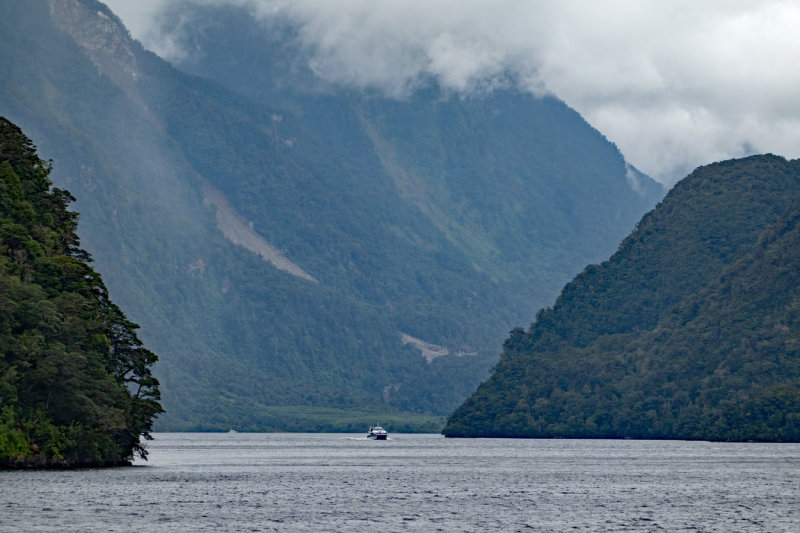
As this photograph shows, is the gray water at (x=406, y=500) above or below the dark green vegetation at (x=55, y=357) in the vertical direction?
below

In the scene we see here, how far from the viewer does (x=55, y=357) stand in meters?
148

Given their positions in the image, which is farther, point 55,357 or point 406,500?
point 55,357

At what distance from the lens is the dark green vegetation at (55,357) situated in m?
145

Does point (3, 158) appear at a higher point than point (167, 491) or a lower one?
higher

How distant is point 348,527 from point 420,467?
95.8 metres

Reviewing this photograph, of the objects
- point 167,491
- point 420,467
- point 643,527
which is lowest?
point 643,527

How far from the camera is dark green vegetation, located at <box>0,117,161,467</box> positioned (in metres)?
145

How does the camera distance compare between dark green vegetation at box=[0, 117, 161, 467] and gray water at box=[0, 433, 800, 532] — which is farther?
dark green vegetation at box=[0, 117, 161, 467]

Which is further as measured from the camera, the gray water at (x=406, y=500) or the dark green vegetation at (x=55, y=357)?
the dark green vegetation at (x=55, y=357)

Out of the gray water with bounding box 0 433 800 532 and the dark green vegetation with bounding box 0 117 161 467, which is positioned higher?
the dark green vegetation with bounding box 0 117 161 467

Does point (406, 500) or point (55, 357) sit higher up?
point (55, 357)

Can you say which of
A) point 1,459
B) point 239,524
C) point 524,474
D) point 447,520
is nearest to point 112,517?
point 239,524

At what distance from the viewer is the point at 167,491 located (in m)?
135

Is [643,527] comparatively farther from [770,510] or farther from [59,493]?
[59,493]
